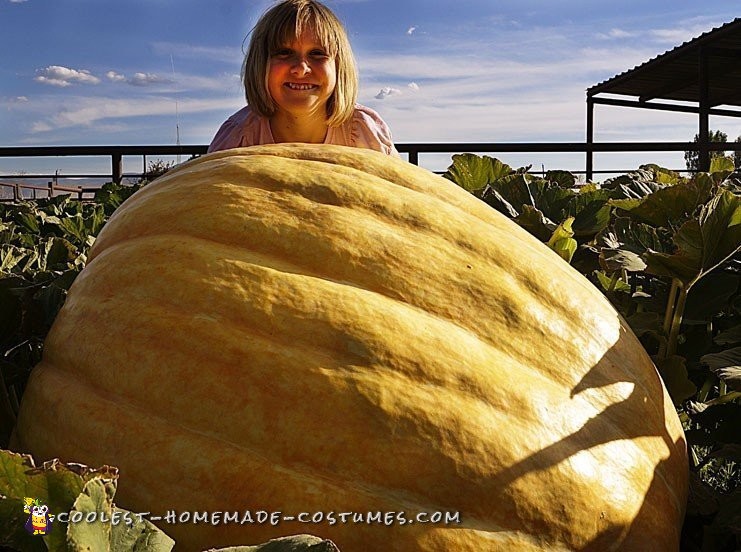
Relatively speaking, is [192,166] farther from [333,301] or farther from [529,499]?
[529,499]

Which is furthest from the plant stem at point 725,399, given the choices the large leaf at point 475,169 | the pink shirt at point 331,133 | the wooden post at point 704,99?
the wooden post at point 704,99

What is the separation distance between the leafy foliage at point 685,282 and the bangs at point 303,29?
4.51 ft

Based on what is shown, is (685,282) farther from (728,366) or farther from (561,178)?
(561,178)

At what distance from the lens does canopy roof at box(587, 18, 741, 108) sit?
14.1 m

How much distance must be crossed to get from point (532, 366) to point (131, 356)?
57 cm

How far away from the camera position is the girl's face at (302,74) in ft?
11.4

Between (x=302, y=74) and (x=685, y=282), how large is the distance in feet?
7.52

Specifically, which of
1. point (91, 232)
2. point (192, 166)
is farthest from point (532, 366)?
point (91, 232)

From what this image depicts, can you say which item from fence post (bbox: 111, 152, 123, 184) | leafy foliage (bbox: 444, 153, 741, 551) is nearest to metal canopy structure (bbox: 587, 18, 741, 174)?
fence post (bbox: 111, 152, 123, 184)

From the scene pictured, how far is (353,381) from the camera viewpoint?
102 centimetres

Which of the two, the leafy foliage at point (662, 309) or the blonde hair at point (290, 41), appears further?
the blonde hair at point (290, 41)

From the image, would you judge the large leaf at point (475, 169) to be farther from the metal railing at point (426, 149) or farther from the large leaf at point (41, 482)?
the metal railing at point (426, 149)

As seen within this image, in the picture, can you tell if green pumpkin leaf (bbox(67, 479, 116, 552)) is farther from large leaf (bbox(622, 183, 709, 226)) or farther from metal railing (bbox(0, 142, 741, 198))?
metal railing (bbox(0, 142, 741, 198))

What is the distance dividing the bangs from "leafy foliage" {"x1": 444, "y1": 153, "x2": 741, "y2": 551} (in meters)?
1.38
